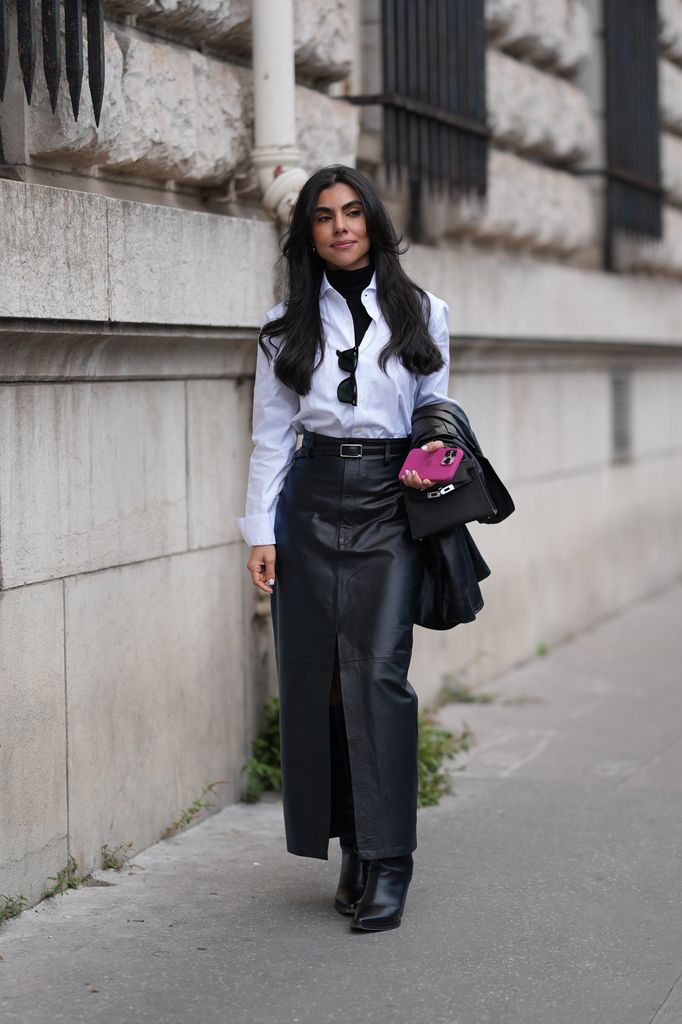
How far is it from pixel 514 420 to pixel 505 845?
3392mm

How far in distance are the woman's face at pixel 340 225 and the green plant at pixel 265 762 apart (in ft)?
5.76

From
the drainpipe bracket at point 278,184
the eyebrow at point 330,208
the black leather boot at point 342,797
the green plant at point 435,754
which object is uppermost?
the drainpipe bracket at point 278,184

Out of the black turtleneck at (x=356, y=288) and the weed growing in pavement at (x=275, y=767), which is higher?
the black turtleneck at (x=356, y=288)

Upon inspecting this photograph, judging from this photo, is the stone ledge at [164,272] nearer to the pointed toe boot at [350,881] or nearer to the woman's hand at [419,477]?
the woman's hand at [419,477]

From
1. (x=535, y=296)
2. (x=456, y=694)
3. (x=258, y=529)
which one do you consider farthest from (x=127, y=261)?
(x=535, y=296)

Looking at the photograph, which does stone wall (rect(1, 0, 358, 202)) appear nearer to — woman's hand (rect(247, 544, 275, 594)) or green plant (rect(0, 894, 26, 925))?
woman's hand (rect(247, 544, 275, 594))

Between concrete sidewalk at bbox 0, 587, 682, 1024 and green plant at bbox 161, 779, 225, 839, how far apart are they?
40mm

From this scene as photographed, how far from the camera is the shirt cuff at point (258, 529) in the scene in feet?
13.3

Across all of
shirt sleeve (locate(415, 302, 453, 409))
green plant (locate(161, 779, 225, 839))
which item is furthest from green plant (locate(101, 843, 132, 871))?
shirt sleeve (locate(415, 302, 453, 409))

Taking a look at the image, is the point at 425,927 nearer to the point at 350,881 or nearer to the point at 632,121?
the point at 350,881

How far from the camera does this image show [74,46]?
417cm

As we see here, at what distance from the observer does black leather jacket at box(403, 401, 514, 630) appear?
157 inches

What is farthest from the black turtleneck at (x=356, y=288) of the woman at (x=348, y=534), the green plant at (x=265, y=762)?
the green plant at (x=265, y=762)

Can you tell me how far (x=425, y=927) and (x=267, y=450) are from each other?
49.3 inches
